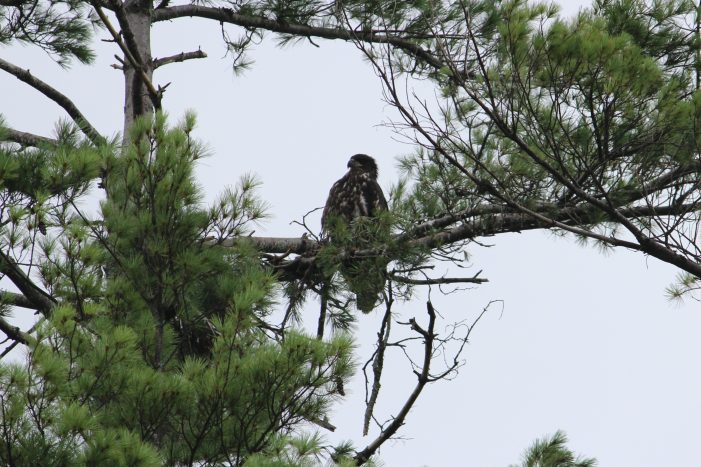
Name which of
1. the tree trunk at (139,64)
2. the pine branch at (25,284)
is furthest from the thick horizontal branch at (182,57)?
the pine branch at (25,284)

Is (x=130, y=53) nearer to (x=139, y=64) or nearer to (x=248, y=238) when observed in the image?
(x=139, y=64)

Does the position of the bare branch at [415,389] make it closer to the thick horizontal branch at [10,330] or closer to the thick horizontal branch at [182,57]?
the thick horizontal branch at [10,330]

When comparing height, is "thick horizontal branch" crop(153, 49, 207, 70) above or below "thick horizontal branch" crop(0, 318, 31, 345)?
above

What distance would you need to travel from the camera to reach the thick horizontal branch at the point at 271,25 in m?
6.41

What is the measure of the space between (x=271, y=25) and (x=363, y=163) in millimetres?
1229

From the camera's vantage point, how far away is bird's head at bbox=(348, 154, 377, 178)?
7.22 meters

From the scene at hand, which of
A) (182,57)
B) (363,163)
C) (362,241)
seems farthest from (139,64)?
(363,163)

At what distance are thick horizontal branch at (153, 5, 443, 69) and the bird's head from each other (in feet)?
3.35

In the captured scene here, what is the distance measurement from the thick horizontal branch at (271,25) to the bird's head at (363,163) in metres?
1.02

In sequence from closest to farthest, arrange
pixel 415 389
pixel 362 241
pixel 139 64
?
pixel 415 389 → pixel 362 241 → pixel 139 64

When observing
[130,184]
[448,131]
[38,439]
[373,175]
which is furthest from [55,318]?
[373,175]

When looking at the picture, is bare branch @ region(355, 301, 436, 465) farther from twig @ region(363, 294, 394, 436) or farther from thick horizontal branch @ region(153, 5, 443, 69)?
thick horizontal branch @ region(153, 5, 443, 69)

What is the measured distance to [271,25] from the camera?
258 inches

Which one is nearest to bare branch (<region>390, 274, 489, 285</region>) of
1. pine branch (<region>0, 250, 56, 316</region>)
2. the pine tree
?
the pine tree
